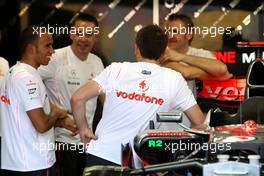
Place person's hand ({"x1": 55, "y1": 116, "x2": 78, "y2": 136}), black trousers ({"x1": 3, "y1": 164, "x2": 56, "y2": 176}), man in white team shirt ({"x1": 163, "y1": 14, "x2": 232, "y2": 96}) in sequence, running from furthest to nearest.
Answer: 1. man in white team shirt ({"x1": 163, "y1": 14, "x2": 232, "y2": 96})
2. person's hand ({"x1": 55, "y1": 116, "x2": 78, "y2": 136})
3. black trousers ({"x1": 3, "y1": 164, "x2": 56, "y2": 176})

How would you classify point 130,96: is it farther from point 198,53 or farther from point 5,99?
point 198,53

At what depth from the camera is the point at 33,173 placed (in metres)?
3.70

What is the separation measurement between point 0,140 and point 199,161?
268cm

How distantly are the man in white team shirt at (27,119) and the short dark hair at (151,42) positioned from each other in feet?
2.38

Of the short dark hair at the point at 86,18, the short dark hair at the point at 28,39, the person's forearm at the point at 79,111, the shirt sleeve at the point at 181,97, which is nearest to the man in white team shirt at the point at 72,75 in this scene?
the short dark hair at the point at 86,18

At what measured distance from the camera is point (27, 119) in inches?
145

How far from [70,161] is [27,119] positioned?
944mm

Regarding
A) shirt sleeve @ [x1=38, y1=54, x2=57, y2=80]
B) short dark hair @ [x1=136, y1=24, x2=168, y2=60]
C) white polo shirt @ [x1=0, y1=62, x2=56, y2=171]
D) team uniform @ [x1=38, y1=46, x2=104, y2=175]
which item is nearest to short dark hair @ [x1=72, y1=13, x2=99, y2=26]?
team uniform @ [x1=38, y1=46, x2=104, y2=175]

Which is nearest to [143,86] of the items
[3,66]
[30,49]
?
[30,49]

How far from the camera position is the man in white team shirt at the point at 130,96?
11.2 feet

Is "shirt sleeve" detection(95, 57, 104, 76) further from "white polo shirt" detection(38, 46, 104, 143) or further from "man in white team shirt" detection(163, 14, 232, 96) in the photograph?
"man in white team shirt" detection(163, 14, 232, 96)

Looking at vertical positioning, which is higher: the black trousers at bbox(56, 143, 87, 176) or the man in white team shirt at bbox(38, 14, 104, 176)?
the man in white team shirt at bbox(38, 14, 104, 176)

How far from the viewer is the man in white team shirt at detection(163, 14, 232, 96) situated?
432cm

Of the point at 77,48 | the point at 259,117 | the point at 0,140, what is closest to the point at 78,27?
the point at 77,48
